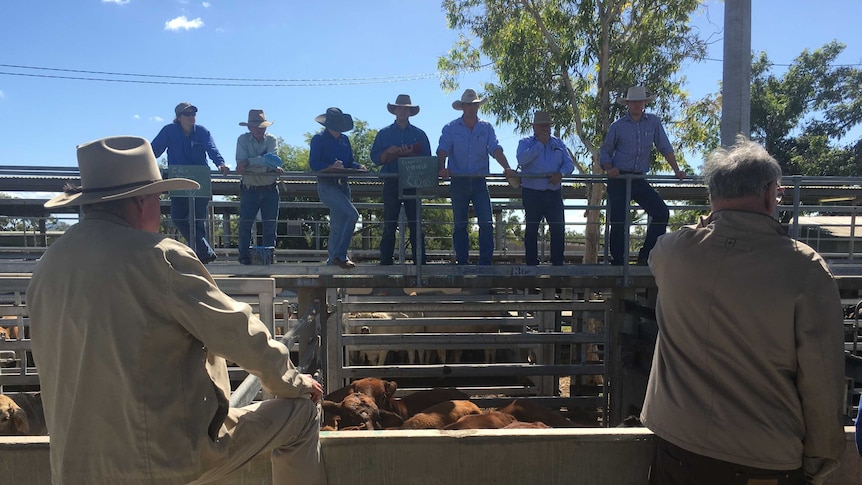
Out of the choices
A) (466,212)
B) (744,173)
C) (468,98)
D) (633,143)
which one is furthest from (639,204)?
(744,173)

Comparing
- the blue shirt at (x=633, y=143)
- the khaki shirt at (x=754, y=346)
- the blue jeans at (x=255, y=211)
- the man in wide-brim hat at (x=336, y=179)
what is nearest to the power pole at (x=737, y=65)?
the blue shirt at (x=633, y=143)

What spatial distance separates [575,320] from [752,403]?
761 cm

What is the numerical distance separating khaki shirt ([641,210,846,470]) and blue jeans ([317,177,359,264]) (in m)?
4.41

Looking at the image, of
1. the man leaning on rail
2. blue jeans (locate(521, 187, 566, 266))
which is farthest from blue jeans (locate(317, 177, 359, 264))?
the man leaning on rail

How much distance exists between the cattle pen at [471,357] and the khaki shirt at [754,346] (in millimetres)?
1031

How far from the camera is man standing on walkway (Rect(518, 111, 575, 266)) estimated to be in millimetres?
A: 6477

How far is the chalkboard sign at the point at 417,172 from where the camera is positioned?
5.98 meters

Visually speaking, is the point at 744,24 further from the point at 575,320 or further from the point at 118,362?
the point at 118,362

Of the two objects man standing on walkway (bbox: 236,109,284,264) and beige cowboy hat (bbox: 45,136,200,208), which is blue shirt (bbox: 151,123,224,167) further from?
beige cowboy hat (bbox: 45,136,200,208)

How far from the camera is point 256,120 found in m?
6.51

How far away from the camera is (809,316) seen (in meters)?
1.88

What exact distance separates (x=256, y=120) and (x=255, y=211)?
1054 mm

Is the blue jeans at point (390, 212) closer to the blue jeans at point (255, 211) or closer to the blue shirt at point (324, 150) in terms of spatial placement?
the blue shirt at point (324, 150)

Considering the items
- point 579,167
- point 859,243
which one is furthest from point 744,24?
point 859,243
